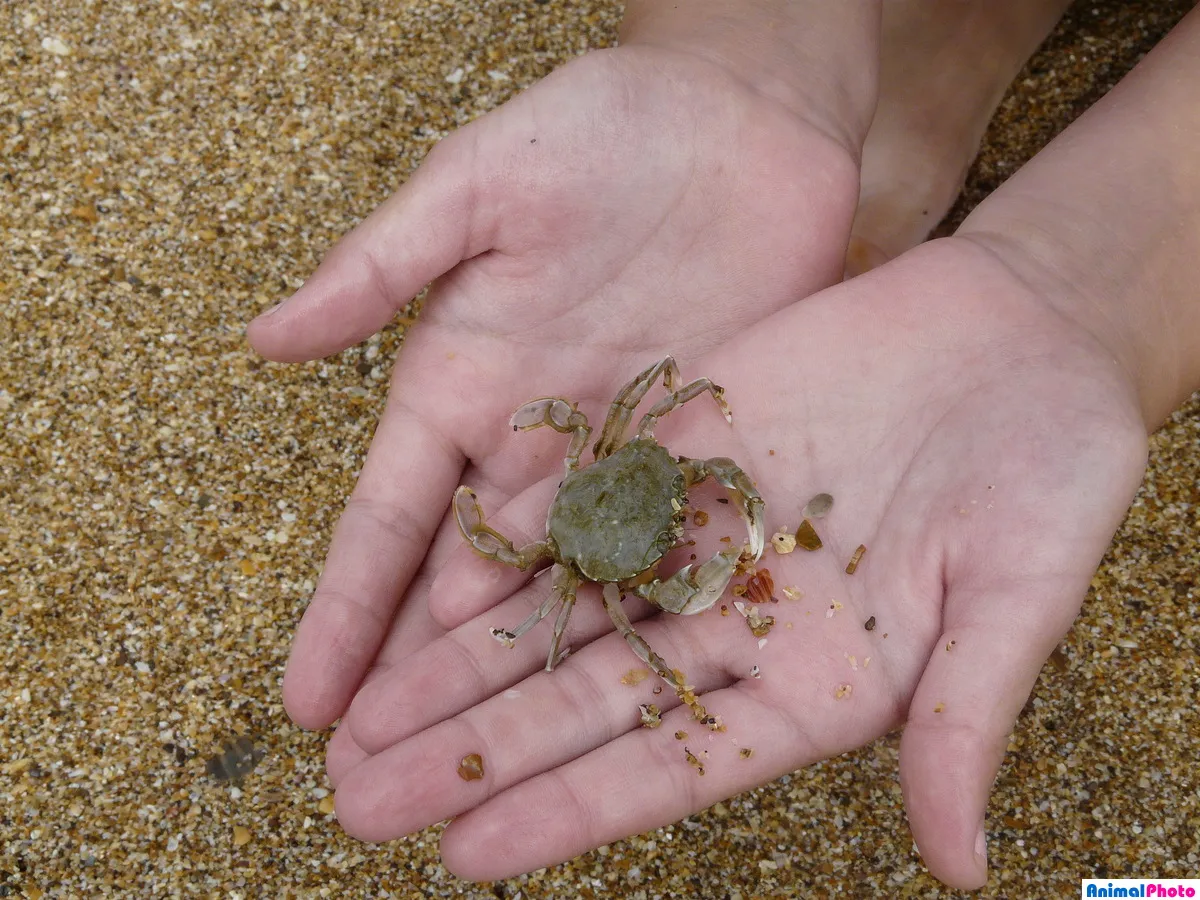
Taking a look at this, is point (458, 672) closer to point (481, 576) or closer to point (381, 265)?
point (481, 576)

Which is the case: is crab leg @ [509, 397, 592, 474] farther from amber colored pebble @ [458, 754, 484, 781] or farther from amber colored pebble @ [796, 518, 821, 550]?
amber colored pebble @ [458, 754, 484, 781]

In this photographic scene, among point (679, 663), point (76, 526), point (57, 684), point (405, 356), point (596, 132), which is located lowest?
point (57, 684)

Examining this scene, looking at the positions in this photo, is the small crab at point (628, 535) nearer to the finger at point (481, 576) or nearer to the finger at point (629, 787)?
the finger at point (481, 576)

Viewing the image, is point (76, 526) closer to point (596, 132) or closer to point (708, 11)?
point (596, 132)

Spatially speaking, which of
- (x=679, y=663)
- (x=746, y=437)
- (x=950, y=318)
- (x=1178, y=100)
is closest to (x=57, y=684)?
(x=679, y=663)

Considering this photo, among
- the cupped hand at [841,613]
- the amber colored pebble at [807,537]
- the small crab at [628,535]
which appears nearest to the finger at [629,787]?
the cupped hand at [841,613]
